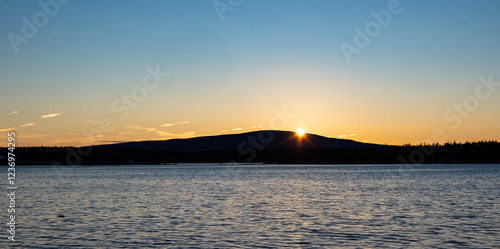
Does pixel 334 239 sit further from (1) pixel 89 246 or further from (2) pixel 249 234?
(1) pixel 89 246

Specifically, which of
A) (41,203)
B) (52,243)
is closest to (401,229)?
(52,243)

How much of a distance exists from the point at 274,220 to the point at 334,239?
11.1 meters

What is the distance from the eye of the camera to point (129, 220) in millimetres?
46281

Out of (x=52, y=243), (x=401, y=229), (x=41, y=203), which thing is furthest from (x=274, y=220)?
(x=41, y=203)

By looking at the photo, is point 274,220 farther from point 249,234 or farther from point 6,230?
point 6,230

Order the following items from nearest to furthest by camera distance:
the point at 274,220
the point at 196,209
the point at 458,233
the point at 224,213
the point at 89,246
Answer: the point at 89,246 → the point at 458,233 → the point at 274,220 → the point at 224,213 → the point at 196,209

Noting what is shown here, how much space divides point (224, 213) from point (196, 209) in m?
5.31

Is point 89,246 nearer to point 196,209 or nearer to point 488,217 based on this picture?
point 196,209

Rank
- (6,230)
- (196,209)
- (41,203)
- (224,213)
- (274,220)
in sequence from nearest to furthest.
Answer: (6,230), (274,220), (224,213), (196,209), (41,203)

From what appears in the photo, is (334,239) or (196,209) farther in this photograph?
(196,209)

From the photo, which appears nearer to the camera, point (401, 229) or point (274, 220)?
point (401, 229)

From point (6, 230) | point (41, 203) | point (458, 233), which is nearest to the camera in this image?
point (458, 233)

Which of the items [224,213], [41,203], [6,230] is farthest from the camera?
[41,203]

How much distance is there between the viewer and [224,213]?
5197 centimetres
